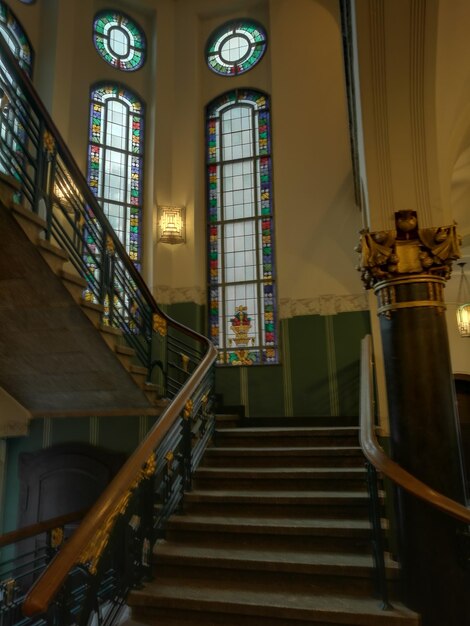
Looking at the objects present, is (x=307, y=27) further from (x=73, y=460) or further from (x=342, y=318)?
(x=73, y=460)

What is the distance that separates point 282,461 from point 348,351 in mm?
2711

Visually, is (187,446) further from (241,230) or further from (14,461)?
(241,230)

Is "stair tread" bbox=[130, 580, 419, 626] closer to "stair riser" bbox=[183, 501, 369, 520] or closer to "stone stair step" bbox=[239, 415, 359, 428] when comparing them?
"stair riser" bbox=[183, 501, 369, 520]

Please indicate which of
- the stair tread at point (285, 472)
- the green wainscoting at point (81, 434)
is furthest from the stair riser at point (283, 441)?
the green wainscoting at point (81, 434)

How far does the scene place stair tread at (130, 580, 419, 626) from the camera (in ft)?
8.86

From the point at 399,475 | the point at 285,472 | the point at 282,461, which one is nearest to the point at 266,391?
the point at 282,461

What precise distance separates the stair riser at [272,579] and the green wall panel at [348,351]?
3.69 metres

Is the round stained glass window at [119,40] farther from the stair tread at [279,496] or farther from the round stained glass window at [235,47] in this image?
the stair tread at [279,496]

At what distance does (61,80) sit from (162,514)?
6.50 meters

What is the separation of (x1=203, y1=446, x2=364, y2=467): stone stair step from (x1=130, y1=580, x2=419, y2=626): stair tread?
4.91 feet

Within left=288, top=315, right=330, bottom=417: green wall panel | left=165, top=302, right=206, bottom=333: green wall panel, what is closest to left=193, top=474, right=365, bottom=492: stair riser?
left=288, top=315, right=330, bottom=417: green wall panel

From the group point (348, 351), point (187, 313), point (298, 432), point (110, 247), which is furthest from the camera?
point (187, 313)

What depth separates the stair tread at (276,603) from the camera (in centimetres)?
270

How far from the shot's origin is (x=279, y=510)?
3.81m
